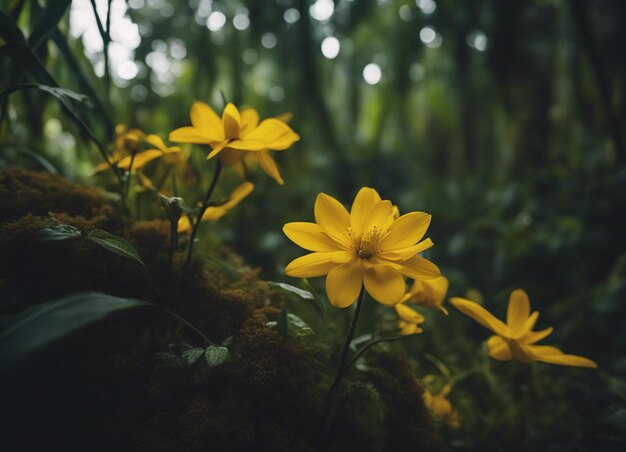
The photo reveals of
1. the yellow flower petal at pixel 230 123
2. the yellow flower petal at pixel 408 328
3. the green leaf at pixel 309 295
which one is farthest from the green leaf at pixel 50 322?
the yellow flower petal at pixel 408 328

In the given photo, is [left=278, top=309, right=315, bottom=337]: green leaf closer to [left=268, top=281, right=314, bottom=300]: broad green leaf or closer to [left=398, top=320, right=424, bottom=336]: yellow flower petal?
[left=268, top=281, right=314, bottom=300]: broad green leaf

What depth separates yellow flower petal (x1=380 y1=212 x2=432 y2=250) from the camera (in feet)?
1.79

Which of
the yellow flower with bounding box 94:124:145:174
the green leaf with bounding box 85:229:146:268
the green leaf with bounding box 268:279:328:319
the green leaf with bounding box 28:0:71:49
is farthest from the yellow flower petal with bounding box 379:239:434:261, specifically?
the green leaf with bounding box 28:0:71:49

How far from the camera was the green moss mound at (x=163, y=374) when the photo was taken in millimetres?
487

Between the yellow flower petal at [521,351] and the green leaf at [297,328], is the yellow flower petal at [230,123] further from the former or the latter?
the yellow flower petal at [521,351]

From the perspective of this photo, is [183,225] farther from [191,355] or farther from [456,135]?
[456,135]

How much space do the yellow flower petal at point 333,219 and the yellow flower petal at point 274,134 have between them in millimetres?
116

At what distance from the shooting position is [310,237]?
1.79 ft

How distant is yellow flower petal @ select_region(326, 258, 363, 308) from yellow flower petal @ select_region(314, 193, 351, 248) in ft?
0.21

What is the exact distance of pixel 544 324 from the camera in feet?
4.73

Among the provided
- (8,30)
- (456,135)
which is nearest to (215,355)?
(8,30)

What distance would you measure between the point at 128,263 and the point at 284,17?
1.92 metres

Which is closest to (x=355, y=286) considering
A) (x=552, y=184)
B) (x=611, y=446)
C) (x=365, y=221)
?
(x=365, y=221)

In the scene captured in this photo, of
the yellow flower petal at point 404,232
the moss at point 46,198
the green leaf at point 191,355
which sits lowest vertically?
the green leaf at point 191,355
